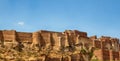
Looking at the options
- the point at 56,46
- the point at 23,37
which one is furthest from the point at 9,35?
the point at 56,46

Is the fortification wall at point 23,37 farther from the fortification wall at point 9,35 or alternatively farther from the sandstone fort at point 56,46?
the fortification wall at point 9,35

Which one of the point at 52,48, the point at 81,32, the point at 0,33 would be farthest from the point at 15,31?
the point at 81,32

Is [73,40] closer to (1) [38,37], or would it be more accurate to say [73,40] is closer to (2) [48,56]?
(1) [38,37]

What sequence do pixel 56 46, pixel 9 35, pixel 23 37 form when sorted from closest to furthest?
pixel 9 35 → pixel 23 37 → pixel 56 46

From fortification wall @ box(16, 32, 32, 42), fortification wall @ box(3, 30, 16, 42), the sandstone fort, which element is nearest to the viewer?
the sandstone fort

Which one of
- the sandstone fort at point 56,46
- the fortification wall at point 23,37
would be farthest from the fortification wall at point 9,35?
the fortification wall at point 23,37

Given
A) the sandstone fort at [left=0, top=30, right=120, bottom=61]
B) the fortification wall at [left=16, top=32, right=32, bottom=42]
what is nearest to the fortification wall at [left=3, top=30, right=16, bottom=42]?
the sandstone fort at [left=0, top=30, right=120, bottom=61]

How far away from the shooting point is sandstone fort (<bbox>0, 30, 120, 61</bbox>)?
9340 cm

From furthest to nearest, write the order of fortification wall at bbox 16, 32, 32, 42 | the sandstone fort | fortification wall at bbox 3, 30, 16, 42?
fortification wall at bbox 16, 32, 32, 42 → fortification wall at bbox 3, 30, 16, 42 → the sandstone fort

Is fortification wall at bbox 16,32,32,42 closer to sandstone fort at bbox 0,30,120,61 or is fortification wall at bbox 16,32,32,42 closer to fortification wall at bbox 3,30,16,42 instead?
sandstone fort at bbox 0,30,120,61

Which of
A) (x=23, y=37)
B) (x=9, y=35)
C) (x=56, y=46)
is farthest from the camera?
(x=56, y=46)

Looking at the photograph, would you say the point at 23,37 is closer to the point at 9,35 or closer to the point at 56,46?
the point at 9,35

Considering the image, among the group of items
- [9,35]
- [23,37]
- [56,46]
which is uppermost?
[9,35]

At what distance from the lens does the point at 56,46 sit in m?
101
